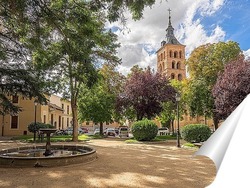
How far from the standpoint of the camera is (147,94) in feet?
96.0

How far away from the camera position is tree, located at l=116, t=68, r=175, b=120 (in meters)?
29.2

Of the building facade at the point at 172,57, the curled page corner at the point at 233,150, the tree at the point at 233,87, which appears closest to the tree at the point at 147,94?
the tree at the point at 233,87

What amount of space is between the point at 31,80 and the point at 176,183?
51.7ft

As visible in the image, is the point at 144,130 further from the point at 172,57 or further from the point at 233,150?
the point at 172,57

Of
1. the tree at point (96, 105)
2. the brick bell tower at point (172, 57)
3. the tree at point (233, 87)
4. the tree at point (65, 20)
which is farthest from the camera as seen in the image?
the brick bell tower at point (172, 57)

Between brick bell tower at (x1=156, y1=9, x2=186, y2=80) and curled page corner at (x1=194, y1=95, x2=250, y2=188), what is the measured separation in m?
73.9

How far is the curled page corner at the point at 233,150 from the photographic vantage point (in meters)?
1.74

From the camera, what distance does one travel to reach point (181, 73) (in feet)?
252

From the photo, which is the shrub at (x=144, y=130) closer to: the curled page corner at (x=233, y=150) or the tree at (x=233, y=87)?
the tree at (x=233, y=87)

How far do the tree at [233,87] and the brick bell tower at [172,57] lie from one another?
2035 inches

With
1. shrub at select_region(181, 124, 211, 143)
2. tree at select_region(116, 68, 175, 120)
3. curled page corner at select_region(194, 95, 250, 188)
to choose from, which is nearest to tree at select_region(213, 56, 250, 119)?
shrub at select_region(181, 124, 211, 143)

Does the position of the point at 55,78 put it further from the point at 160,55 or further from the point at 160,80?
the point at 160,55

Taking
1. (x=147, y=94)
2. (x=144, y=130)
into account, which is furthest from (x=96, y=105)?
(x=144, y=130)

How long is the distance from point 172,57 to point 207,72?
43596mm
